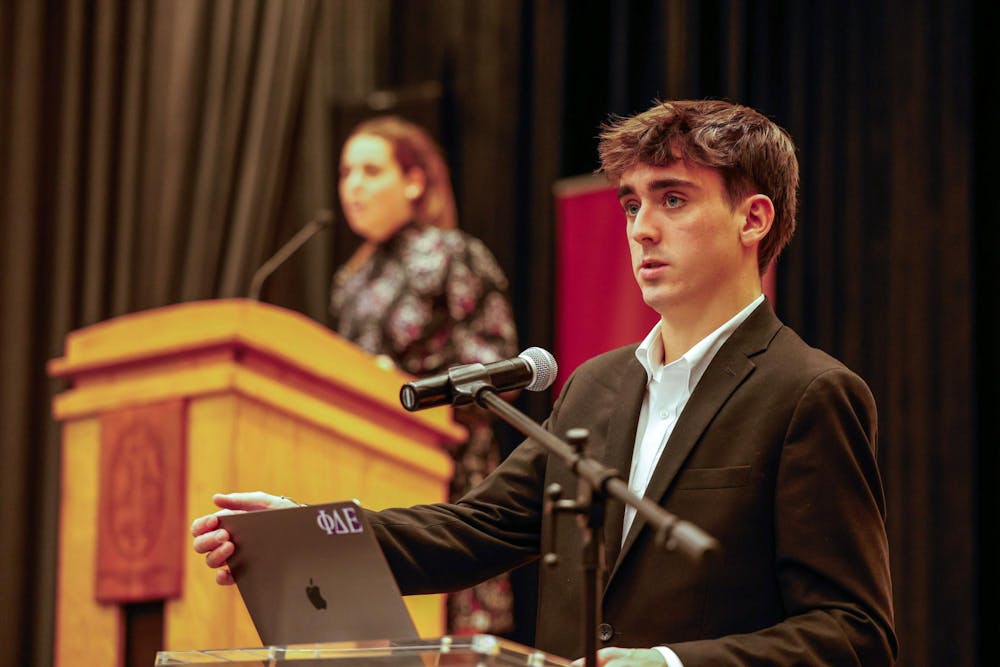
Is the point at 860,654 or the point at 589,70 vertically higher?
the point at 589,70

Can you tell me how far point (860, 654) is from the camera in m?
1.74

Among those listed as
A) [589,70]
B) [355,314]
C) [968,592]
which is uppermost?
[589,70]

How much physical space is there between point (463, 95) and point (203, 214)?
4.30 ft

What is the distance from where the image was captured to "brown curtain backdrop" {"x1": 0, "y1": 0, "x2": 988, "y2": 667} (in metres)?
4.04

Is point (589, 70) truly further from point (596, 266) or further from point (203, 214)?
point (203, 214)

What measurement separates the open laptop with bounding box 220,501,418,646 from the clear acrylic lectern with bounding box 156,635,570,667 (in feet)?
0.51

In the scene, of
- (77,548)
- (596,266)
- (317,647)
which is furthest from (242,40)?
(317,647)

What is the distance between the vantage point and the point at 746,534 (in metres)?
1.84

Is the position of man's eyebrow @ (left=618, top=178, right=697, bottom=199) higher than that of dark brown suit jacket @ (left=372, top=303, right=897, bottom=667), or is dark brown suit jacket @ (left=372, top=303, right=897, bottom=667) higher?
man's eyebrow @ (left=618, top=178, right=697, bottom=199)

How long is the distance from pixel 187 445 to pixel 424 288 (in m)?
1.93

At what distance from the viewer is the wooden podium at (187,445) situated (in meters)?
3.04

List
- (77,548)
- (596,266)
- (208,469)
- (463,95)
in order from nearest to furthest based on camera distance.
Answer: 1. (208,469)
2. (77,548)
3. (596,266)
4. (463,95)

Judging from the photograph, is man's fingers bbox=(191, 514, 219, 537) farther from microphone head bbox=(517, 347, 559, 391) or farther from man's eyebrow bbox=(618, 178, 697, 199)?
man's eyebrow bbox=(618, 178, 697, 199)

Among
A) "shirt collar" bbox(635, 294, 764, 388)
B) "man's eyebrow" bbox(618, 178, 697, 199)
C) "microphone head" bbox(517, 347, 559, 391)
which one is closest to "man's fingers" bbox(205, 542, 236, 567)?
"microphone head" bbox(517, 347, 559, 391)
